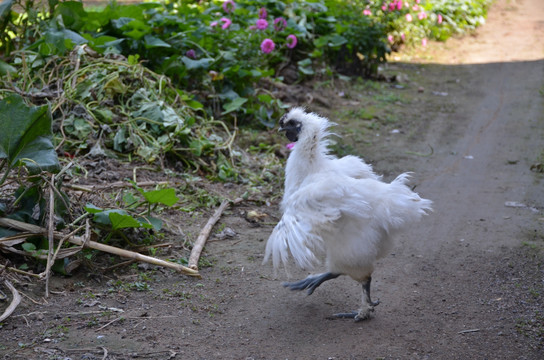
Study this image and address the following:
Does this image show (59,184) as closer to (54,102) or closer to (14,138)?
(14,138)

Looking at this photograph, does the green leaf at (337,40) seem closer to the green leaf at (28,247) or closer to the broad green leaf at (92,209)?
the broad green leaf at (92,209)

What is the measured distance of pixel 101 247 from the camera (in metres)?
4.12

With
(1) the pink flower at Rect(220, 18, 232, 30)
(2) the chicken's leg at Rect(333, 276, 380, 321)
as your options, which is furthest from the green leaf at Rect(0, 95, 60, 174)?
(1) the pink flower at Rect(220, 18, 232, 30)

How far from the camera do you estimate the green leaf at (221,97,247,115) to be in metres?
6.77

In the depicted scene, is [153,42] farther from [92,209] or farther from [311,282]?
[311,282]

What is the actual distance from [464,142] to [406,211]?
4.00 metres

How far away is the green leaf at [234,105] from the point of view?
267 inches

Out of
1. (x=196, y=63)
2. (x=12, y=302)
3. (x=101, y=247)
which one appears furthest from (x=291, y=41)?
(x=12, y=302)

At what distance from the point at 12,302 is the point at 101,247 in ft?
2.39

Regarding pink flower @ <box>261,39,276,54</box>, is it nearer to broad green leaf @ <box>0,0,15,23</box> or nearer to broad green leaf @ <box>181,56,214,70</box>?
broad green leaf @ <box>181,56,214,70</box>

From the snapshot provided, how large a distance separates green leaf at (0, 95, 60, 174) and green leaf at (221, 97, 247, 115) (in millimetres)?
3015

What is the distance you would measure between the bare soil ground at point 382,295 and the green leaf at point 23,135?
794 mm

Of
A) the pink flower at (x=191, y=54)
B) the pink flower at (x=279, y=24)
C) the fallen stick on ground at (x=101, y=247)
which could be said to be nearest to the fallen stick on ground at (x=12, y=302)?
the fallen stick on ground at (x=101, y=247)

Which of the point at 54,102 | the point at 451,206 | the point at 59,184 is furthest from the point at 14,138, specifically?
the point at 451,206
